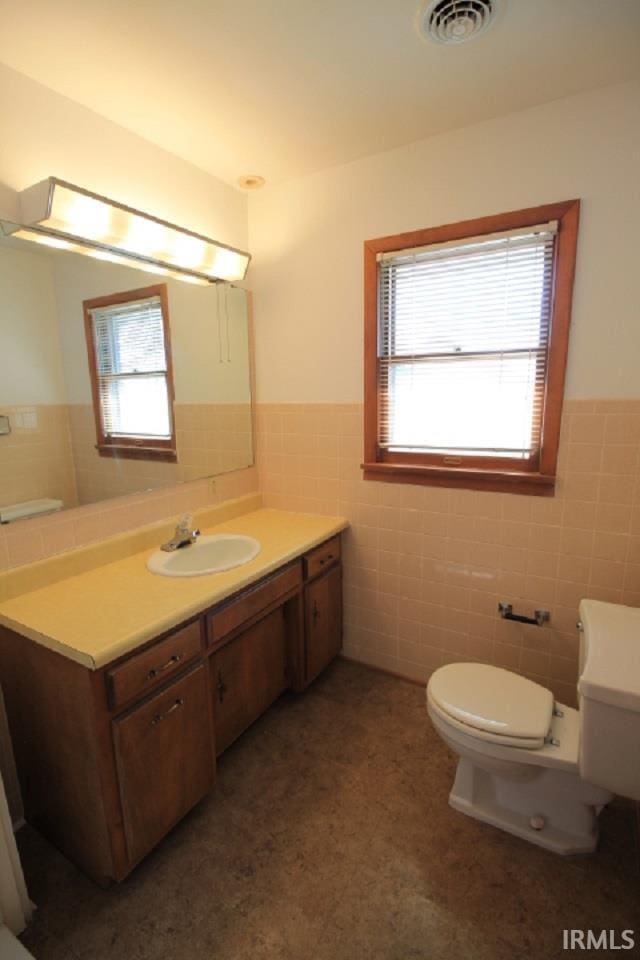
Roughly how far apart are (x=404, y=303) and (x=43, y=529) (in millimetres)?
1692

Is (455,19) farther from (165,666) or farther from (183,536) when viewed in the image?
(165,666)

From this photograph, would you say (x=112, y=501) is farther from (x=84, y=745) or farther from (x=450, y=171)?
(x=450, y=171)

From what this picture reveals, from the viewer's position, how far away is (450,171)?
1788mm

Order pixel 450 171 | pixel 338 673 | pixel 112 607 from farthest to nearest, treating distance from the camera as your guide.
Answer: pixel 338 673, pixel 450 171, pixel 112 607

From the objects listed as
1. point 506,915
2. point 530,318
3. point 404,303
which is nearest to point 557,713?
point 506,915

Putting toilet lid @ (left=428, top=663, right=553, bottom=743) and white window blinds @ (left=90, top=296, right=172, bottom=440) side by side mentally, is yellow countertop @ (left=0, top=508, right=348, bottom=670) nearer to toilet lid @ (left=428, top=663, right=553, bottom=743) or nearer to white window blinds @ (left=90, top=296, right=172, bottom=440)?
white window blinds @ (left=90, top=296, right=172, bottom=440)

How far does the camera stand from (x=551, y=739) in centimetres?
137

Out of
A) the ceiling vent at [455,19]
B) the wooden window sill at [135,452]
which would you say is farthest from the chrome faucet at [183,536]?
the ceiling vent at [455,19]

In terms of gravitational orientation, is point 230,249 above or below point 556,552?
above

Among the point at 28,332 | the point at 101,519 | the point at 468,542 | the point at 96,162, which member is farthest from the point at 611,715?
the point at 96,162

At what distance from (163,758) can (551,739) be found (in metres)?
1.18

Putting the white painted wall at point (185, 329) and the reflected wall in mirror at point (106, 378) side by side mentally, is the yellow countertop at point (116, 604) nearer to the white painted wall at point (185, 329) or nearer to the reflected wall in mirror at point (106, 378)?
the reflected wall in mirror at point (106, 378)

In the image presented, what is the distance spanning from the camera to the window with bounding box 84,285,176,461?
1658 millimetres

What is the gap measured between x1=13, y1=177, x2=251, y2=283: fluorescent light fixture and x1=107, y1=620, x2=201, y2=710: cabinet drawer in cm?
133
